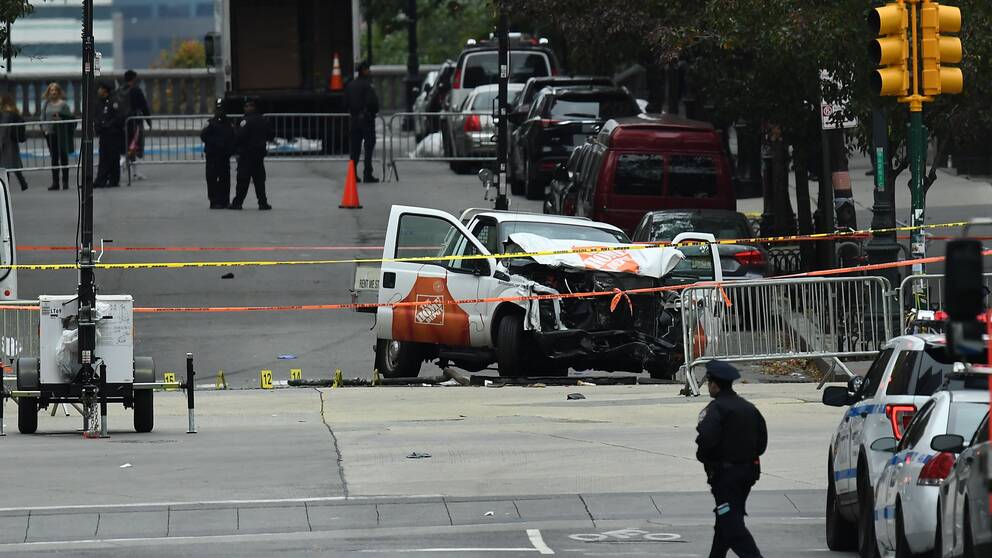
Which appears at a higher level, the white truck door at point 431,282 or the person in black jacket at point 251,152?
the person in black jacket at point 251,152

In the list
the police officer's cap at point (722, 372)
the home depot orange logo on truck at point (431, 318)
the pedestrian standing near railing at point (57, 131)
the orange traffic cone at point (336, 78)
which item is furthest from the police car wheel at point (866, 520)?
the orange traffic cone at point (336, 78)

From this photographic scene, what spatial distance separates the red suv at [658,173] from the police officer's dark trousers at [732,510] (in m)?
16.5

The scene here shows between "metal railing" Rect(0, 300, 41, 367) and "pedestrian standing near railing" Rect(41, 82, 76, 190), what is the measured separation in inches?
703

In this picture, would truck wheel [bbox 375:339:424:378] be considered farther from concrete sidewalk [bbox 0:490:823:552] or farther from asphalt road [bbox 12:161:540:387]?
concrete sidewalk [bbox 0:490:823:552]

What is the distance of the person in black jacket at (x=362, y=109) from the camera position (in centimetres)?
3703

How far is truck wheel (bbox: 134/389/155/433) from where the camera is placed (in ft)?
55.5

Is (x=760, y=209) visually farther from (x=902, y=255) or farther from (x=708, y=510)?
(x=708, y=510)

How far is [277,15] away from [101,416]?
2503 centimetres

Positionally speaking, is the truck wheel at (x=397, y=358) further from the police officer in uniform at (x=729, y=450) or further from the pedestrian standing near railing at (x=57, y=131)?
the pedestrian standing near railing at (x=57, y=131)

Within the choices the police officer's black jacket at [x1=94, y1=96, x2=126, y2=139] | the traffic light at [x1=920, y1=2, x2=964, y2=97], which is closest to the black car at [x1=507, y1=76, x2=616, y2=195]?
the police officer's black jacket at [x1=94, y1=96, x2=126, y2=139]

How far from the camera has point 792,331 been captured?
20078 millimetres

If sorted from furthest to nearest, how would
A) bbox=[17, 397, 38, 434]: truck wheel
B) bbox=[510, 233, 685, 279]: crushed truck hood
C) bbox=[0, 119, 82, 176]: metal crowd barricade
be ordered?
bbox=[0, 119, 82, 176]: metal crowd barricade < bbox=[510, 233, 685, 279]: crushed truck hood < bbox=[17, 397, 38, 434]: truck wheel

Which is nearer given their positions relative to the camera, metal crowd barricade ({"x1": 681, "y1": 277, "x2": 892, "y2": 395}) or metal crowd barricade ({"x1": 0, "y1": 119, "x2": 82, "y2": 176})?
metal crowd barricade ({"x1": 681, "y1": 277, "x2": 892, "y2": 395})

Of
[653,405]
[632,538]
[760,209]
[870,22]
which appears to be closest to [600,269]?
[653,405]
